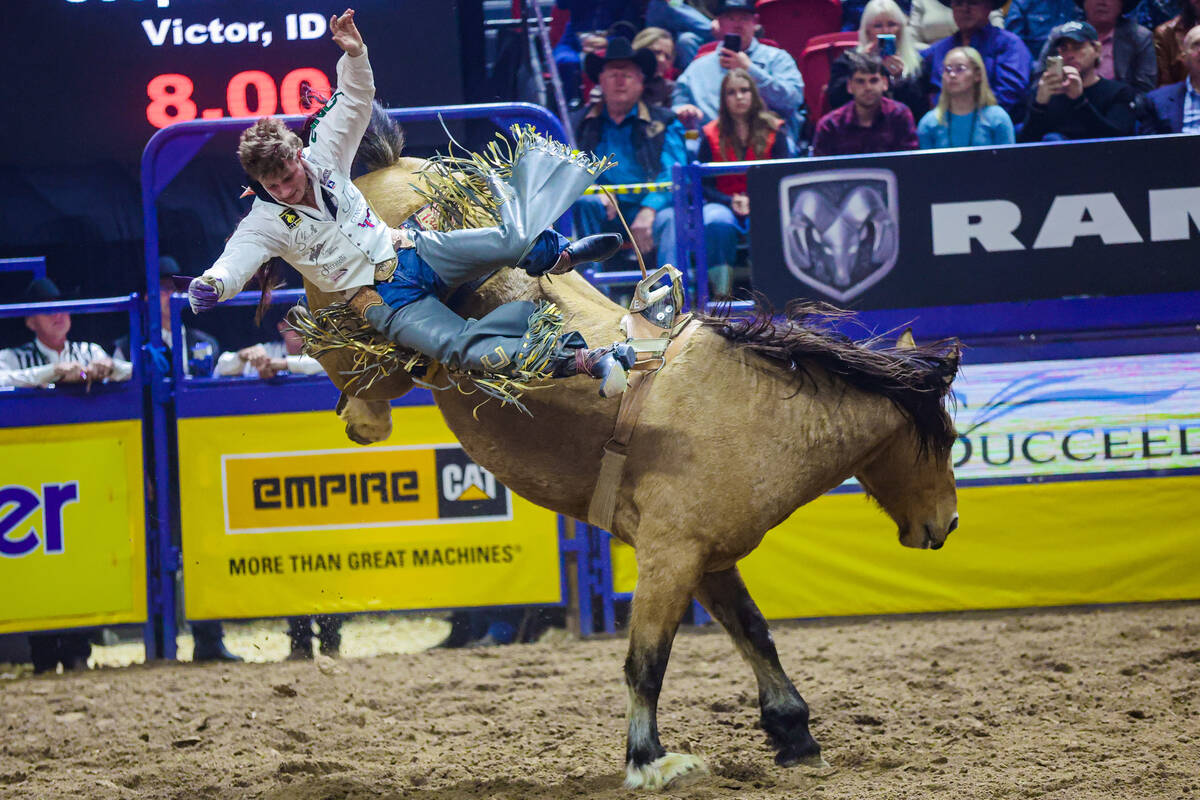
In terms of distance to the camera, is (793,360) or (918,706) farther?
(918,706)

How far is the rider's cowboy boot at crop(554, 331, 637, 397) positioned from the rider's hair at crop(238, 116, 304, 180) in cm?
102

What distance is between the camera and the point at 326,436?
6645 millimetres

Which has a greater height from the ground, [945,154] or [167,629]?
[945,154]

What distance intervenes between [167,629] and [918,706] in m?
3.98

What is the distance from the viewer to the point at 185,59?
7.22 m

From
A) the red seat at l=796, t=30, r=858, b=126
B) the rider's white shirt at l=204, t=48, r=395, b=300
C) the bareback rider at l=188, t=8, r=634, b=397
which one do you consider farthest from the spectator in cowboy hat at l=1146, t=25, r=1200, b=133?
the rider's white shirt at l=204, t=48, r=395, b=300

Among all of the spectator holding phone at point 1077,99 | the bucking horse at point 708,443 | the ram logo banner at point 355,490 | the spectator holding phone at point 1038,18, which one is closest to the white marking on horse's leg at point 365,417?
the bucking horse at point 708,443

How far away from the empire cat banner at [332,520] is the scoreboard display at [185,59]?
76.7 inches

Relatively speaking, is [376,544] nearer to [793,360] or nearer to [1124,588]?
[793,360]

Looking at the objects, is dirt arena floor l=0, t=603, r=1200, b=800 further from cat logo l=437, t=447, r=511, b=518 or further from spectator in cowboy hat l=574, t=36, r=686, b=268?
spectator in cowboy hat l=574, t=36, r=686, b=268

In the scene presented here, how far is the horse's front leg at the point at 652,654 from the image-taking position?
4.01 m

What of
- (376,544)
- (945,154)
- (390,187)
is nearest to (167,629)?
(376,544)

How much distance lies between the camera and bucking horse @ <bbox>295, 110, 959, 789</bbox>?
4043 millimetres

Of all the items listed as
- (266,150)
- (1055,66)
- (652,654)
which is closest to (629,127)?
(1055,66)
